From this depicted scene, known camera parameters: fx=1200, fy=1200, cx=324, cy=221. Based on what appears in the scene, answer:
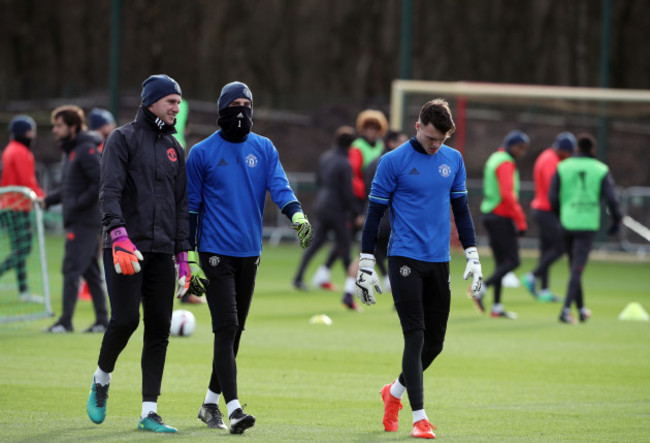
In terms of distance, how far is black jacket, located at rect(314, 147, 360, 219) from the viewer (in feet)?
53.7

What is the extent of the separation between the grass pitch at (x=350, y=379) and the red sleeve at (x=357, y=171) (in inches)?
93.6

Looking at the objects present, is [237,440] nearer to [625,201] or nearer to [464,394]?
[464,394]

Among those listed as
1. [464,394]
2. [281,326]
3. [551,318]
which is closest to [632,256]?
[551,318]

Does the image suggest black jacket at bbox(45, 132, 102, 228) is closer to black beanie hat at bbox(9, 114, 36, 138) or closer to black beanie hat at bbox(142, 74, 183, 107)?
black beanie hat at bbox(9, 114, 36, 138)

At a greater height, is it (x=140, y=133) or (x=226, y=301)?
(x=140, y=133)

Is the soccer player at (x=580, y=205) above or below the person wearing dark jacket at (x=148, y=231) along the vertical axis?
below

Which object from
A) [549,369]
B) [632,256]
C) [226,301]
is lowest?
[632,256]

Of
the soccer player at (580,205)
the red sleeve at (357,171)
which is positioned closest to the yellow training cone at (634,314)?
the soccer player at (580,205)

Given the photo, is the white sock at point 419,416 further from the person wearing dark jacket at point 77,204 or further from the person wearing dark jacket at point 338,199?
the person wearing dark jacket at point 338,199

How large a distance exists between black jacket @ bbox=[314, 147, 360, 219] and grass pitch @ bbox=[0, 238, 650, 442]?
5.00 feet

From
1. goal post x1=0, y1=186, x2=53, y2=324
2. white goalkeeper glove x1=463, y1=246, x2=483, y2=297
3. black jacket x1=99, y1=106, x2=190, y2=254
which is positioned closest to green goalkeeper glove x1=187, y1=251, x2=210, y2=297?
black jacket x1=99, y1=106, x2=190, y2=254

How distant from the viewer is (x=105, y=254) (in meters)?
7.44

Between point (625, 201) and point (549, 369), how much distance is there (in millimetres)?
15496

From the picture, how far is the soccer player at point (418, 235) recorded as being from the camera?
24.8 feet
